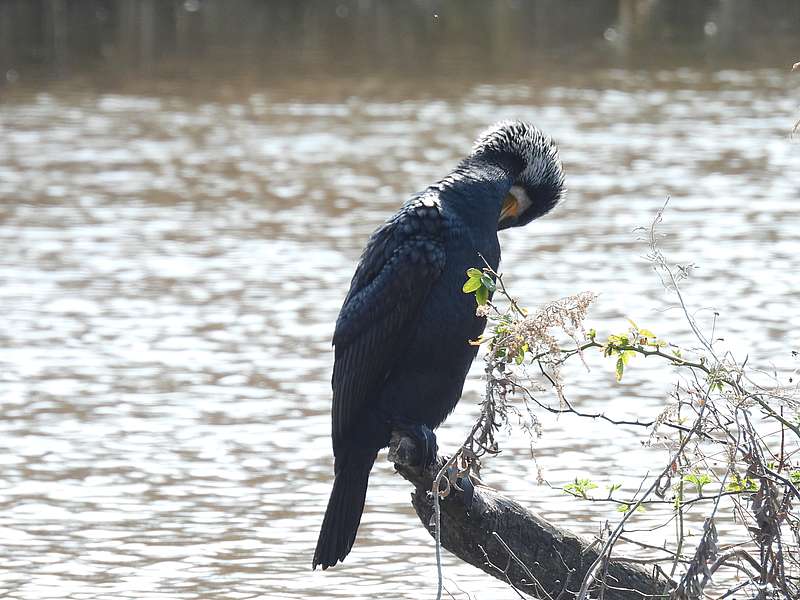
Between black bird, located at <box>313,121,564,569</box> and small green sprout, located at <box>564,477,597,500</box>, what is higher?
black bird, located at <box>313,121,564,569</box>

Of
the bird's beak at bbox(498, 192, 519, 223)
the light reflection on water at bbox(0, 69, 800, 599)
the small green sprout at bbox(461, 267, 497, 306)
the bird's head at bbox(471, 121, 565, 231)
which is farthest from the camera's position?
the light reflection on water at bbox(0, 69, 800, 599)

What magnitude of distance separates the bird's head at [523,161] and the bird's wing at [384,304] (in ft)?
1.17

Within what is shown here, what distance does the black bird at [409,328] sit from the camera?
5.04 meters

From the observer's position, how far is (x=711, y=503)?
7.15 m

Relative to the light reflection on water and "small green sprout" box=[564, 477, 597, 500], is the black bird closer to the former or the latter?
"small green sprout" box=[564, 477, 597, 500]

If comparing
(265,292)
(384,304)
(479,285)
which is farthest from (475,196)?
(265,292)

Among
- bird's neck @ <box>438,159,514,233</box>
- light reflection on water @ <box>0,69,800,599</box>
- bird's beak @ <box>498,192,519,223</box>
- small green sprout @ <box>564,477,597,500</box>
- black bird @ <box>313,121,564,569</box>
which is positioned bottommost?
light reflection on water @ <box>0,69,800,599</box>

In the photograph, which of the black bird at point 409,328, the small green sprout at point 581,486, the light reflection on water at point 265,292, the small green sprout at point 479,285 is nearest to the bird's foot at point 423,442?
the black bird at point 409,328

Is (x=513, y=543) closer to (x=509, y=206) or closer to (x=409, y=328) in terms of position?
(x=409, y=328)

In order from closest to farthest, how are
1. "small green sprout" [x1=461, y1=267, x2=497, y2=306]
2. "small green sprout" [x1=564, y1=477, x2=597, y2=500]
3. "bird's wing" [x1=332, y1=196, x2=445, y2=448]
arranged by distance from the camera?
"small green sprout" [x1=461, y1=267, x2=497, y2=306] → "small green sprout" [x1=564, y1=477, x2=597, y2=500] → "bird's wing" [x1=332, y1=196, x2=445, y2=448]

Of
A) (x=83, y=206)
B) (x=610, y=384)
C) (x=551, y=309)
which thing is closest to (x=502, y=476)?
(x=610, y=384)

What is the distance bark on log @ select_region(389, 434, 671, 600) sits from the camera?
508 cm

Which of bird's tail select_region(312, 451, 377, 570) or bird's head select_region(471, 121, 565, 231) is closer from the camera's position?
bird's tail select_region(312, 451, 377, 570)

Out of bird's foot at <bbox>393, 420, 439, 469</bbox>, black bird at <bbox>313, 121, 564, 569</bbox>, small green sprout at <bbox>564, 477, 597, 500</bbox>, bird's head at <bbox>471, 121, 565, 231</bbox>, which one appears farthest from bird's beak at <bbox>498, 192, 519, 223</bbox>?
small green sprout at <bbox>564, 477, 597, 500</bbox>
